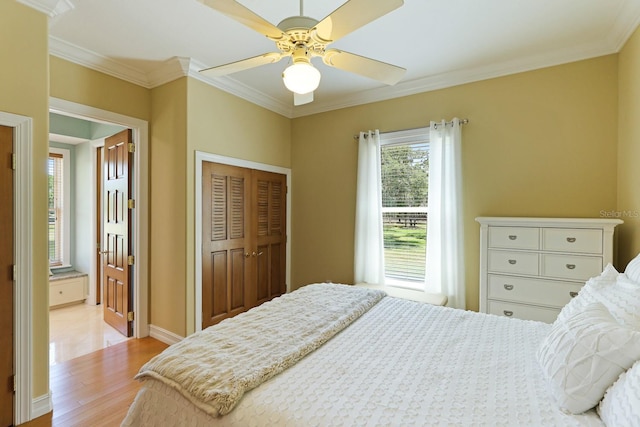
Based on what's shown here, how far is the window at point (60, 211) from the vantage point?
14.7 feet

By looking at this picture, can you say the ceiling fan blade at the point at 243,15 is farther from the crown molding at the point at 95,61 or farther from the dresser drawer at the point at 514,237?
the dresser drawer at the point at 514,237

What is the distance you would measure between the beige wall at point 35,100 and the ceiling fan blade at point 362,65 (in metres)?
1.90

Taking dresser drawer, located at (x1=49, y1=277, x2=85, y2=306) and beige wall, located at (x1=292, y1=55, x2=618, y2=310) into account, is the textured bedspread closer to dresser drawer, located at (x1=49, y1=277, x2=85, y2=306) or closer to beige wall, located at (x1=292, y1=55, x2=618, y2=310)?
beige wall, located at (x1=292, y1=55, x2=618, y2=310)

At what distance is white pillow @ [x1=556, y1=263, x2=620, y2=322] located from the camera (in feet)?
4.26

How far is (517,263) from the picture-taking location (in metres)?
2.52

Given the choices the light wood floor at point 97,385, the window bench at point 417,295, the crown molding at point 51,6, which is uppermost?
the crown molding at point 51,6

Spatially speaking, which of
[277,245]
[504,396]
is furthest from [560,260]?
[277,245]

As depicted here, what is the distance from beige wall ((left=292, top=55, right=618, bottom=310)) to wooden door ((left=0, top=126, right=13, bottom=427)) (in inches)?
114

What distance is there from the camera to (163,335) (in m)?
3.11

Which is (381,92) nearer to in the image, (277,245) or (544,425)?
(277,245)

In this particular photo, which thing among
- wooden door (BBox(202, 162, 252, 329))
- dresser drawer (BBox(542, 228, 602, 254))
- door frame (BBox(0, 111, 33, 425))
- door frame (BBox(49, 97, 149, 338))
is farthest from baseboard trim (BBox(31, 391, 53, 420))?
dresser drawer (BBox(542, 228, 602, 254))

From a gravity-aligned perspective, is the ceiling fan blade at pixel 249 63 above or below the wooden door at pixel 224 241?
above

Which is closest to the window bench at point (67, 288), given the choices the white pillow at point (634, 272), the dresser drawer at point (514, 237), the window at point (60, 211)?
the window at point (60, 211)

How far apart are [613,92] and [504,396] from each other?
2822 mm
